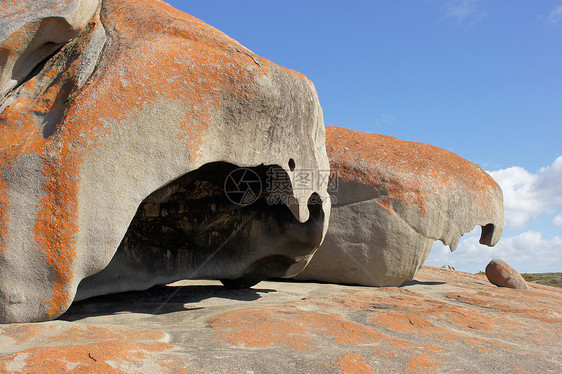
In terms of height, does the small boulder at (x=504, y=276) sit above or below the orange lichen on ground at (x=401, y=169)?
below

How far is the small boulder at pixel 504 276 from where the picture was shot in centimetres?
734

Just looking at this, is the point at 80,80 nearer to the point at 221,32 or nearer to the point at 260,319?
the point at 221,32

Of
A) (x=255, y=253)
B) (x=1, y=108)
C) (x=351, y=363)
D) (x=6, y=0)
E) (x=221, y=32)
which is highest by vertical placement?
(x=221, y=32)

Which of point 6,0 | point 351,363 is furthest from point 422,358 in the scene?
point 6,0

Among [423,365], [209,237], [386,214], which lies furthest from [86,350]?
[386,214]

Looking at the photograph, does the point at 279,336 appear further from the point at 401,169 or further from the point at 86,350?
the point at 401,169

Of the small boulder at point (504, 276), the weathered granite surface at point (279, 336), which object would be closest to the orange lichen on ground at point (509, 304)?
the weathered granite surface at point (279, 336)

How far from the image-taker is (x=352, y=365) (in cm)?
246

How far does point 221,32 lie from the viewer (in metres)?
4.35

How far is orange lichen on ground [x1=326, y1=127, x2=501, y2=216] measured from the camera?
250 inches

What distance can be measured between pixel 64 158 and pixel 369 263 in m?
4.32

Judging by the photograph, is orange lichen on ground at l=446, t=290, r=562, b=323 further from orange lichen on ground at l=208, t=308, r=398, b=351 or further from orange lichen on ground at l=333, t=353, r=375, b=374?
orange lichen on ground at l=333, t=353, r=375, b=374

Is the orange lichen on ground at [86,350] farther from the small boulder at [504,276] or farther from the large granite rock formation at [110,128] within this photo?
the small boulder at [504,276]

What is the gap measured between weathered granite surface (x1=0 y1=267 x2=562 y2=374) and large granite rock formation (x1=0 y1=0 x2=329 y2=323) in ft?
1.32
